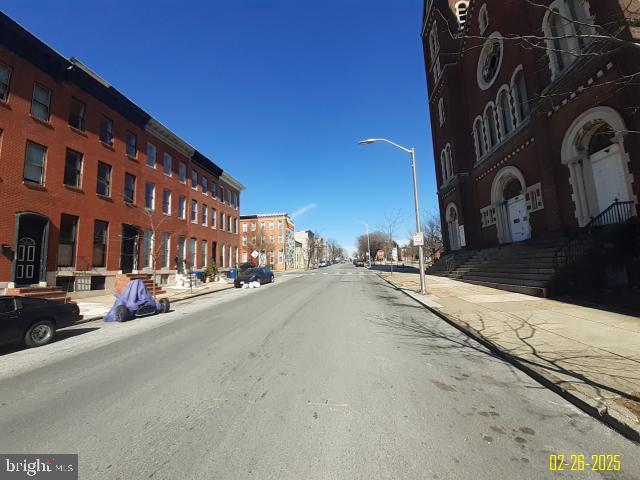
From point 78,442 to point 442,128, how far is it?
33292 millimetres

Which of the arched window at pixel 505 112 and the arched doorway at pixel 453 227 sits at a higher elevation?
the arched window at pixel 505 112

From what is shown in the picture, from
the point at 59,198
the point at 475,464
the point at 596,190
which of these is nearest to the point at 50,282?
the point at 59,198

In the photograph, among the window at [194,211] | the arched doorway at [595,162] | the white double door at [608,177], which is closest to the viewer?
the arched doorway at [595,162]

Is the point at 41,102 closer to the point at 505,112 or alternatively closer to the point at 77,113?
the point at 77,113

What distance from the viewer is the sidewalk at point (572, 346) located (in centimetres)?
399

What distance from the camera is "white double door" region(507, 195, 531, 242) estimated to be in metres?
19.4

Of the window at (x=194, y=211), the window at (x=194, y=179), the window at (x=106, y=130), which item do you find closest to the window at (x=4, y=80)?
the window at (x=106, y=130)

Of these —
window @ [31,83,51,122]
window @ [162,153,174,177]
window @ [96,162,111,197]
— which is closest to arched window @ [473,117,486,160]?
window @ [162,153,174,177]

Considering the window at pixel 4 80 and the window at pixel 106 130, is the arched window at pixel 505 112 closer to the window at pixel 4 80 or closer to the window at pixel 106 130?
the window at pixel 106 130

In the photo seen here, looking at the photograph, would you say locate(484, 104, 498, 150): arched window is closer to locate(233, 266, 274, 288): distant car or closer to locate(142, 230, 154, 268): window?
locate(233, 266, 274, 288): distant car

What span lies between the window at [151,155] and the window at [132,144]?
144 centimetres

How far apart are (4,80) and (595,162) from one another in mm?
25796

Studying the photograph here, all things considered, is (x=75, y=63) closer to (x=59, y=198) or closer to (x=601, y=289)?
(x=59, y=198)

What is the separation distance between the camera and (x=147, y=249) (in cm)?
2406
